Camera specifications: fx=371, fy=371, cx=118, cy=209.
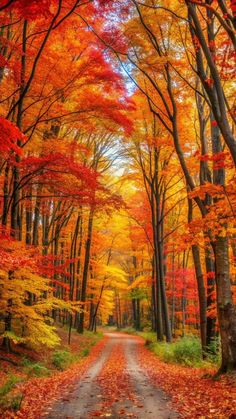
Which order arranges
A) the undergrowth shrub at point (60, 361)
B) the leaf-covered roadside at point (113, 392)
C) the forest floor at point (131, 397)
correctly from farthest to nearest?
1. the undergrowth shrub at point (60, 361)
2. the leaf-covered roadside at point (113, 392)
3. the forest floor at point (131, 397)

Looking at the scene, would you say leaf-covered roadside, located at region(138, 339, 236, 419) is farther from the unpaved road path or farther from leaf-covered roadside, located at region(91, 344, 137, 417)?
leaf-covered roadside, located at region(91, 344, 137, 417)

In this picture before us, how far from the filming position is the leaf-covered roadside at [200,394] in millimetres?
5934

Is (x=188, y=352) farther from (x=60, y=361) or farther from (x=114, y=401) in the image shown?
(x=114, y=401)

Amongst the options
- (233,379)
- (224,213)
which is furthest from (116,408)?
(224,213)

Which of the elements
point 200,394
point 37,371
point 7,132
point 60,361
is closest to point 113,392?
point 200,394

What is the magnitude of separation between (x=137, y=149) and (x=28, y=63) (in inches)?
335

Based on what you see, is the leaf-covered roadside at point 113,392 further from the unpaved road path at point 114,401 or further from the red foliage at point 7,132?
the red foliage at point 7,132

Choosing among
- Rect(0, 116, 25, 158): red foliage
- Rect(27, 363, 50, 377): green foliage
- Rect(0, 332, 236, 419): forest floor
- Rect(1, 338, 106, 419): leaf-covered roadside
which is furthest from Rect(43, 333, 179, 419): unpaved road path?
Rect(0, 116, 25, 158): red foliage

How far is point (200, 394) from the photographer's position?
731 centimetres

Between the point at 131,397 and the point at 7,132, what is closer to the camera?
the point at 7,132

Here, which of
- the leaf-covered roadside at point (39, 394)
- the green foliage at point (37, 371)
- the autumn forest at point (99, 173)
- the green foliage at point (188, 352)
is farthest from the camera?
the green foliage at point (188, 352)

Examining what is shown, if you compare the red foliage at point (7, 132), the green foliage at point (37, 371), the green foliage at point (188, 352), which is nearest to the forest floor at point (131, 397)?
the green foliage at point (37, 371)

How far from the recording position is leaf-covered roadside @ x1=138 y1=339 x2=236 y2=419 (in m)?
5.93

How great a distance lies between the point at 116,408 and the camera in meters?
6.52
